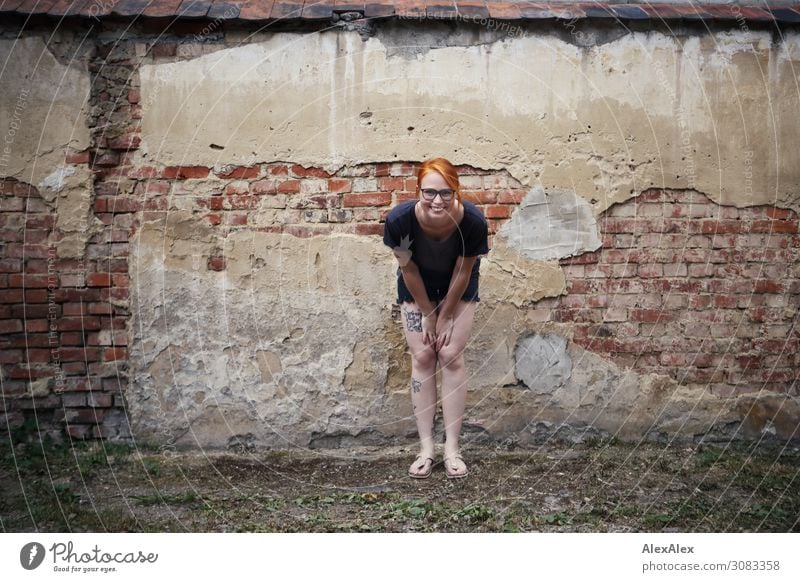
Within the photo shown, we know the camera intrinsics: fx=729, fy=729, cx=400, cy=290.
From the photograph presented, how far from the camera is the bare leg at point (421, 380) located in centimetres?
344

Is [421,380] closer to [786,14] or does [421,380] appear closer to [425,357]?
[425,357]

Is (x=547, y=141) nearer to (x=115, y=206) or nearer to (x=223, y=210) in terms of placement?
(x=223, y=210)

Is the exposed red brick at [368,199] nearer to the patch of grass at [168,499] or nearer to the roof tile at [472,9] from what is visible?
the roof tile at [472,9]

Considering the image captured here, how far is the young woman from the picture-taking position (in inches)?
124

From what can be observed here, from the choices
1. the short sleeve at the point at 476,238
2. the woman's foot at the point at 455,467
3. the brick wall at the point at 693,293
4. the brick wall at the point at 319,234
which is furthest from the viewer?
the brick wall at the point at 693,293

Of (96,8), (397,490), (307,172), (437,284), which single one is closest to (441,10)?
(307,172)

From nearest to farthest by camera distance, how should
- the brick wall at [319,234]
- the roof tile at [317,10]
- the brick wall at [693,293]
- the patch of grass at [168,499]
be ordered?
the patch of grass at [168,499] → the roof tile at [317,10] → the brick wall at [319,234] → the brick wall at [693,293]

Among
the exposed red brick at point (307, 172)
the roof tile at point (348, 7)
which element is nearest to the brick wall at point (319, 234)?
the exposed red brick at point (307, 172)

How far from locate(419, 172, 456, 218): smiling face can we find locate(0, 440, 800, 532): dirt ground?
1282mm

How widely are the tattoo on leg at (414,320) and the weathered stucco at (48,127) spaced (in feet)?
6.00

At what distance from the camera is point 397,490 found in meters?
3.43

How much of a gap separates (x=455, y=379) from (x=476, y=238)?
690 millimetres

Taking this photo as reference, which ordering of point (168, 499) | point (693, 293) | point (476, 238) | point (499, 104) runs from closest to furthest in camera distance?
point (476, 238) < point (168, 499) < point (499, 104) < point (693, 293)

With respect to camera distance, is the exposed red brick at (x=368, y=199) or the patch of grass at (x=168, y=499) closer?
the patch of grass at (x=168, y=499)
